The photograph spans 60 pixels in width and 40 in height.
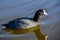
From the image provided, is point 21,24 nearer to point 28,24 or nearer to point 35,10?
point 28,24

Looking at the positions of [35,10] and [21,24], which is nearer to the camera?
[21,24]

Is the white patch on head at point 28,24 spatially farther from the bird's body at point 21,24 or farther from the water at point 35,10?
the water at point 35,10

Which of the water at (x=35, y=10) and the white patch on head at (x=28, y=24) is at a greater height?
the water at (x=35, y=10)

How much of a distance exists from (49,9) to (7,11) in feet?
1.22

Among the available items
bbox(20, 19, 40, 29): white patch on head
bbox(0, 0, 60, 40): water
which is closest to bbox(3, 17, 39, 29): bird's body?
bbox(20, 19, 40, 29): white patch on head

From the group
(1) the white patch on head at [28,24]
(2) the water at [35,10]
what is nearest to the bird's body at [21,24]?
(1) the white patch on head at [28,24]

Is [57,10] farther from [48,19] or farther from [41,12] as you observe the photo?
[41,12]

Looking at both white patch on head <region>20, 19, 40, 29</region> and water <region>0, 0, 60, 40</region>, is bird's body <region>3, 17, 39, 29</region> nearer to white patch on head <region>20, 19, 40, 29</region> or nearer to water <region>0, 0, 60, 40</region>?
white patch on head <region>20, 19, 40, 29</region>

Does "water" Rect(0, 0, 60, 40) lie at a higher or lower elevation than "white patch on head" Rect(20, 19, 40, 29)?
higher

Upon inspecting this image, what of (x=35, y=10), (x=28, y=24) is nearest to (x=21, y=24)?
(x=28, y=24)

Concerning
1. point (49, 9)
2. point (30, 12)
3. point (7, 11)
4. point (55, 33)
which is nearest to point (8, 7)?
point (7, 11)

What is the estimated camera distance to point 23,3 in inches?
51.0

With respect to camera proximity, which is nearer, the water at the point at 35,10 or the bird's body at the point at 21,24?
the bird's body at the point at 21,24

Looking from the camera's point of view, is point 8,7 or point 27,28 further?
point 8,7
